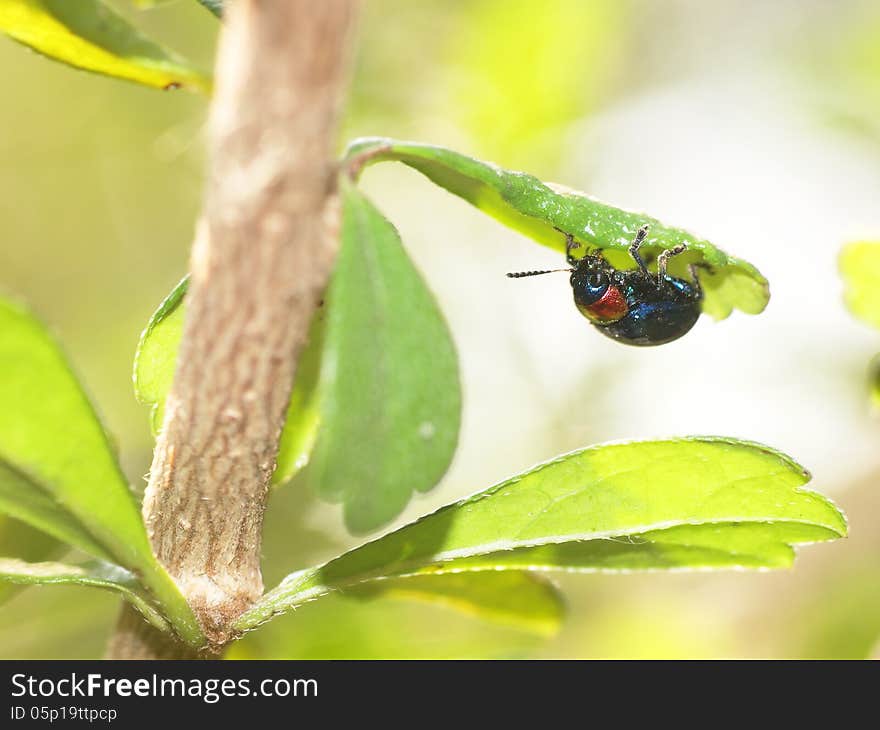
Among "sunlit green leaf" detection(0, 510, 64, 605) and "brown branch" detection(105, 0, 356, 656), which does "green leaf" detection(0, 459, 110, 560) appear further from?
"sunlit green leaf" detection(0, 510, 64, 605)

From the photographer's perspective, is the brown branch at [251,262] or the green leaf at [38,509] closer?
the brown branch at [251,262]

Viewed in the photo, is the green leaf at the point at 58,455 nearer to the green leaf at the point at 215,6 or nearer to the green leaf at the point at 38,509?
the green leaf at the point at 38,509

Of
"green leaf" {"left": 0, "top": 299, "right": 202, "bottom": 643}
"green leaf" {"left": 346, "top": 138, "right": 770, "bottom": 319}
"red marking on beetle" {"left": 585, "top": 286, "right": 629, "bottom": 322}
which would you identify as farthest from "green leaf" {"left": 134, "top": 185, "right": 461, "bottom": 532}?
"red marking on beetle" {"left": 585, "top": 286, "right": 629, "bottom": 322}

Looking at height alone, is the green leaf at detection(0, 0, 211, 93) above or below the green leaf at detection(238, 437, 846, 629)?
above

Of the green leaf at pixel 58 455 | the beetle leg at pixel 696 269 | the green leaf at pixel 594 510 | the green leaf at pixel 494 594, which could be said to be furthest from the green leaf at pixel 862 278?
the green leaf at pixel 58 455

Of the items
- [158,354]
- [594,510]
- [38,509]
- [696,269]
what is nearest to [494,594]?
[594,510]

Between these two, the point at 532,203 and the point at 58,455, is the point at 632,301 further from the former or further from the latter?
the point at 58,455

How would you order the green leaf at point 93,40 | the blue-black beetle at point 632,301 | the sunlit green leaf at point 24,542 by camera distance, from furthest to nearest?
the blue-black beetle at point 632,301
the sunlit green leaf at point 24,542
the green leaf at point 93,40

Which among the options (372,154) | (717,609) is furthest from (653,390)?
(372,154)
